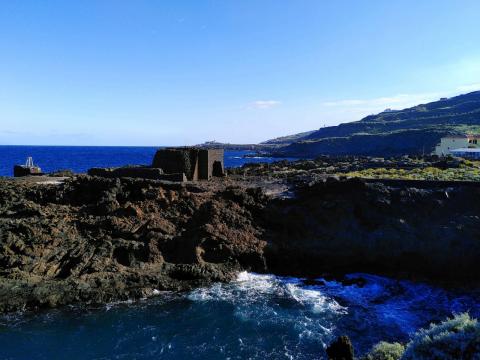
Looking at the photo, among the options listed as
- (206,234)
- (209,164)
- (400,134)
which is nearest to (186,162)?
(209,164)

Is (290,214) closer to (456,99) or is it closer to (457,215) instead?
(457,215)

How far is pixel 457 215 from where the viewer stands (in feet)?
81.4

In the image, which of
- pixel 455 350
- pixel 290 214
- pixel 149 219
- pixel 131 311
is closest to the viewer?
pixel 455 350

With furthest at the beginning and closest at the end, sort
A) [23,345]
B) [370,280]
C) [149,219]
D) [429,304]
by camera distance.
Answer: [149,219], [370,280], [429,304], [23,345]

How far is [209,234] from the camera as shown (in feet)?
77.2

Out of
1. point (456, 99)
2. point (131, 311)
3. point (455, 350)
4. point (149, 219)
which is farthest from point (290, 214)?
point (456, 99)

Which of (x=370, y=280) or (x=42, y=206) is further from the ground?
(x=42, y=206)

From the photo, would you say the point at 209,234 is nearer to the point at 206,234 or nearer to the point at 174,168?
the point at 206,234

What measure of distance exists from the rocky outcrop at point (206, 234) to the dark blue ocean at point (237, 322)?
156 cm

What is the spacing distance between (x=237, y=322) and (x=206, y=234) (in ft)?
22.9

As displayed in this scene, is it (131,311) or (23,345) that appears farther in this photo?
(131,311)

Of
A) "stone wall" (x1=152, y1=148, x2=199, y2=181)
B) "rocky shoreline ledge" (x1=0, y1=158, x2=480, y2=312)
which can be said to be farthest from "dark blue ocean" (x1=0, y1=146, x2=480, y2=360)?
"stone wall" (x1=152, y1=148, x2=199, y2=181)

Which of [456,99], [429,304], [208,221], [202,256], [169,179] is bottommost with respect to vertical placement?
[429,304]

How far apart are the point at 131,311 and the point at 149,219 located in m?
7.24
